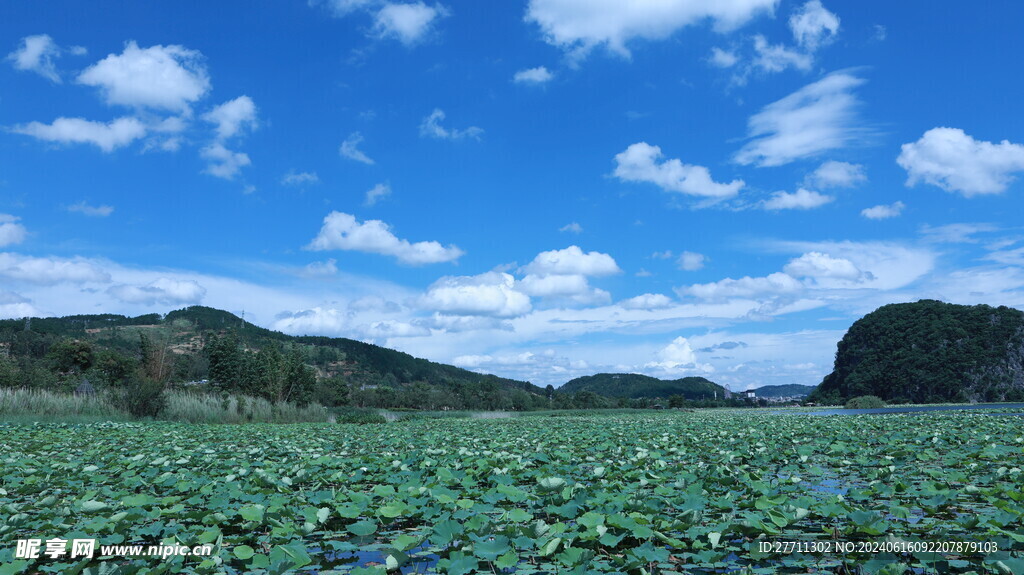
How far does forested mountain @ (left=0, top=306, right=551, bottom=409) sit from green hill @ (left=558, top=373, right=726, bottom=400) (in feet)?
74.2

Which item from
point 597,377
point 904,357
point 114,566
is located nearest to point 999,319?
point 904,357

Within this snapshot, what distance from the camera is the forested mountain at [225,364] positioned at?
125ft

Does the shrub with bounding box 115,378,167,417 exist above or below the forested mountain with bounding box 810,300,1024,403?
below

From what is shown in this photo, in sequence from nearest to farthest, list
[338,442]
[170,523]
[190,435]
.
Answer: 1. [170,523]
2. [338,442]
3. [190,435]

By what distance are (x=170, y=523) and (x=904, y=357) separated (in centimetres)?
10067

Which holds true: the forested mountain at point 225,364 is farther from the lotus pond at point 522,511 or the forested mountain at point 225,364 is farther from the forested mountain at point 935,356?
the forested mountain at point 935,356

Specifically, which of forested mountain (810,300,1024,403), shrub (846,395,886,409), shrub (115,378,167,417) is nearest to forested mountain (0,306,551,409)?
shrub (115,378,167,417)

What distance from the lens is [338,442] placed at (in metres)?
12.4

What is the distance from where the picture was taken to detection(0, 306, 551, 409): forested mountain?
125 ft

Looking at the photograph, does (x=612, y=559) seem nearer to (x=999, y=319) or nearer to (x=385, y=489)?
(x=385, y=489)

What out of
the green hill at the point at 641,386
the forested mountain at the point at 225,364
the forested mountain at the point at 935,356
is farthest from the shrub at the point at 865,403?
the green hill at the point at 641,386

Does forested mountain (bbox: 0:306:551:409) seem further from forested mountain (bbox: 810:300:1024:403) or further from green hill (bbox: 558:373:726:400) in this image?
forested mountain (bbox: 810:300:1024:403)

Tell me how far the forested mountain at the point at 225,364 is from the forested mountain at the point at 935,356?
48635mm

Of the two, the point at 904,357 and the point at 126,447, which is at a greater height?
the point at 904,357
